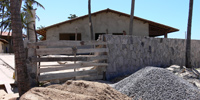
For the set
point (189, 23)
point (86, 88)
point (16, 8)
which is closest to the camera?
point (86, 88)

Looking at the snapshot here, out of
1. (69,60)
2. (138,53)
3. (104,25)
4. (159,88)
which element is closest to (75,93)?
(159,88)

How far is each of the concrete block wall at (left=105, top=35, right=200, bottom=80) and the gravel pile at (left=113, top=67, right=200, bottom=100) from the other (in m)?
2.81

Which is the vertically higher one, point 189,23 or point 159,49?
point 189,23

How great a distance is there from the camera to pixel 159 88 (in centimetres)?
462

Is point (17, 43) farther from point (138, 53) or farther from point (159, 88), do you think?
point (138, 53)

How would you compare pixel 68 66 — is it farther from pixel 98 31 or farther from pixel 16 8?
pixel 98 31

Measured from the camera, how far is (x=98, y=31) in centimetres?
1852

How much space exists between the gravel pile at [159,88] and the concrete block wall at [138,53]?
2.81 metres

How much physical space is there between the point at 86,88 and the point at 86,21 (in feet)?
48.1

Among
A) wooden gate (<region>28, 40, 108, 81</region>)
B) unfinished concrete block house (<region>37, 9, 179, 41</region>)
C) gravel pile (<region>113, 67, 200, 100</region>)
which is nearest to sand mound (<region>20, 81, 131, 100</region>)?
gravel pile (<region>113, 67, 200, 100</region>)

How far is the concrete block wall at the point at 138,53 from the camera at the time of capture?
809 centimetres

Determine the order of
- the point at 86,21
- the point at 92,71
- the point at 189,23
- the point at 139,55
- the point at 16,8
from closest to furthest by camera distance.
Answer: the point at 16,8, the point at 92,71, the point at 139,55, the point at 189,23, the point at 86,21

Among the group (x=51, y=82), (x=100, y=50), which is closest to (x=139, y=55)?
(x=100, y=50)

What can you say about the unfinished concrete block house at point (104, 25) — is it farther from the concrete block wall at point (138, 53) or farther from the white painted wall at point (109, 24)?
the concrete block wall at point (138, 53)
